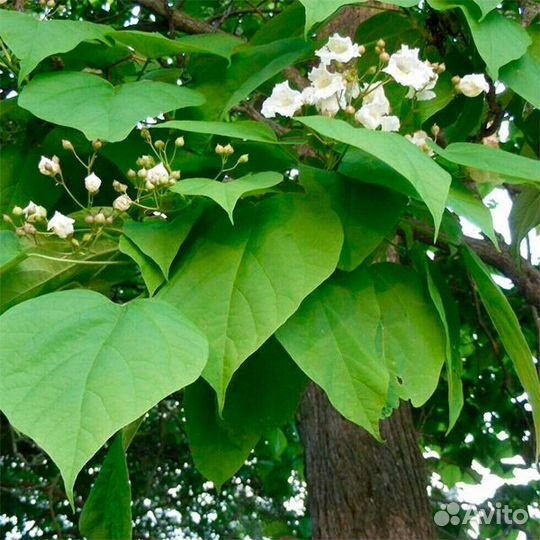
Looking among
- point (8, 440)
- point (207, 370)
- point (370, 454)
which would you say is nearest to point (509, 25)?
point (207, 370)

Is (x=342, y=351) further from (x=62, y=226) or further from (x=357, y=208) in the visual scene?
(x=62, y=226)

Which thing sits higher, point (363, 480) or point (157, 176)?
point (157, 176)

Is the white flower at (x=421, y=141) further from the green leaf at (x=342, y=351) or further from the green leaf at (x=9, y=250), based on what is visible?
the green leaf at (x=9, y=250)

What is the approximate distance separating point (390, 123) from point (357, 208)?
7 centimetres

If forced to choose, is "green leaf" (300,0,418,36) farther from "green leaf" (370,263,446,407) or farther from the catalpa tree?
"green leaf" (370,263,446,407)

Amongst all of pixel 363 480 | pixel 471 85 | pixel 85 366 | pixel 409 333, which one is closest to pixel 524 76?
pixel 471 85

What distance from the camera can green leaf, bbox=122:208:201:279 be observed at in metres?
0.67

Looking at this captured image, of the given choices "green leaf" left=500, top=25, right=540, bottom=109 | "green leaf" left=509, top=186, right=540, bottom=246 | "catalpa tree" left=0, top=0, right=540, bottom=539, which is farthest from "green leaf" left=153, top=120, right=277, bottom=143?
"green leaf" left=509, top=186, right=540, bottom=246

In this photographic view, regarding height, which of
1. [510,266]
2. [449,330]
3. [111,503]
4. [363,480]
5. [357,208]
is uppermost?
[357,208]

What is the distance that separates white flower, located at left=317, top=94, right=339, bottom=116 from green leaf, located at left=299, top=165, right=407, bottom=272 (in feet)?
0.16

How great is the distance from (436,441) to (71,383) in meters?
1.51

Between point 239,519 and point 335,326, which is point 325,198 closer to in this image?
point 335,326

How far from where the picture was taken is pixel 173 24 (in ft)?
3.83

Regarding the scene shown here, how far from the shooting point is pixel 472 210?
2.19ft
